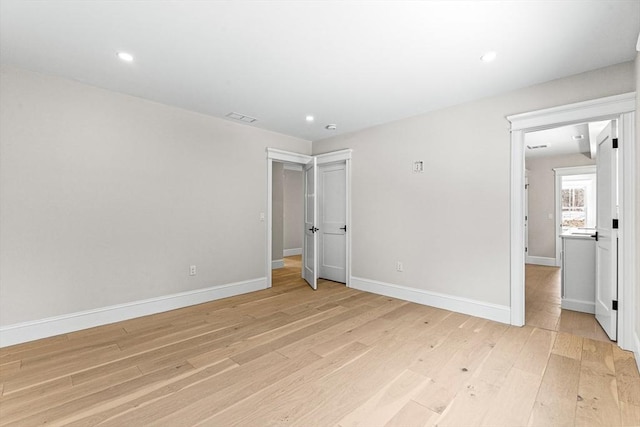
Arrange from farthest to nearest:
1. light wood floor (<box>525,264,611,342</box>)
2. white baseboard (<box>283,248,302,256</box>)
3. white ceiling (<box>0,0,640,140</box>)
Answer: white baseboard (<box>283,248,302,256</box>), light wood floor (<box>525,264,611,342</box>), white ceiling (<box>0,0,640,140</box>)

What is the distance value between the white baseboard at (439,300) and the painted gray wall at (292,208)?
3948 millimetres

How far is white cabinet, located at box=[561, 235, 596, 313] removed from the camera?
3506 millimetres

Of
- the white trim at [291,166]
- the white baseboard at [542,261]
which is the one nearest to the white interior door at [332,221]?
the white trim at [291,166]

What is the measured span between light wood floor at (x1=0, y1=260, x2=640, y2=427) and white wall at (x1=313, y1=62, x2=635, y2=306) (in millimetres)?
740

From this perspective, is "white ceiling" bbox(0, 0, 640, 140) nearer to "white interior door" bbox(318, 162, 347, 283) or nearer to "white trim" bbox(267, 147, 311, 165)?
"white trim" bbox(267, 147, 311, 165)

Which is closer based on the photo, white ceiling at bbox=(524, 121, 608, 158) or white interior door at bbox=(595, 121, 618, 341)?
white interior door at bbox=(595, 121, 618, 341)

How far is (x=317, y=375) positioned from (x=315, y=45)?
2558 millimetres

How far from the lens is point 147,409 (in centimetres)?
176

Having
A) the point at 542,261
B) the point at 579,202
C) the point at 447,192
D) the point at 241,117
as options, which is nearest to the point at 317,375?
the point at 447,192

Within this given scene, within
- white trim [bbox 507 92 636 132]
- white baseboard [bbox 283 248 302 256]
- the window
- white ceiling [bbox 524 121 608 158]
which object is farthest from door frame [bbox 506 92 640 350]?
the window

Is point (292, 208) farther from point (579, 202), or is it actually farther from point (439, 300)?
point (579, 202)

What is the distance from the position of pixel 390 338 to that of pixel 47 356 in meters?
3.02

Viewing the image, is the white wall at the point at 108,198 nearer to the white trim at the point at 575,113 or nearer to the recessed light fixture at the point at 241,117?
the recessed light fixture at the point at 241,117

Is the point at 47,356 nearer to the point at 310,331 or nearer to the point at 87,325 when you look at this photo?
the point at 87,325
